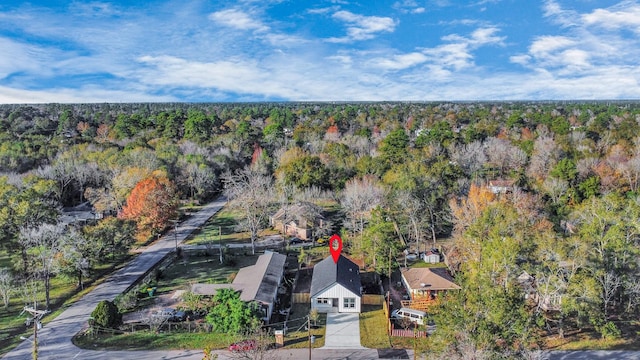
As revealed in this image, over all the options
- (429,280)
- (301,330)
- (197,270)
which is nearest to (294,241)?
(197,270)

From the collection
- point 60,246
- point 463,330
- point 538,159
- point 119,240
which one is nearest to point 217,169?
point 119,240

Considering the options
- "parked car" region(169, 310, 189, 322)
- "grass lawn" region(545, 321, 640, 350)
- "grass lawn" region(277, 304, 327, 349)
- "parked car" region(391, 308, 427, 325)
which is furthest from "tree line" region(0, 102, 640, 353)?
"parked car" region(169, 310, 189, 322)

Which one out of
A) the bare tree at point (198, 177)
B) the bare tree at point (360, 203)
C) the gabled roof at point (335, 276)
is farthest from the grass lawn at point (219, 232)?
the gabled roof at point (335, 276)

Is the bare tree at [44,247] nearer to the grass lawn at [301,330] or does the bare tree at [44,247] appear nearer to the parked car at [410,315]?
the grass lawn at [301,330]

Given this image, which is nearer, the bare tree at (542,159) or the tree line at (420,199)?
the tree line at (420,199)

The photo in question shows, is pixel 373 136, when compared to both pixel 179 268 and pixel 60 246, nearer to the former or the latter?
pixel 179 268

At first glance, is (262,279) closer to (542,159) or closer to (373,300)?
(373,300)
